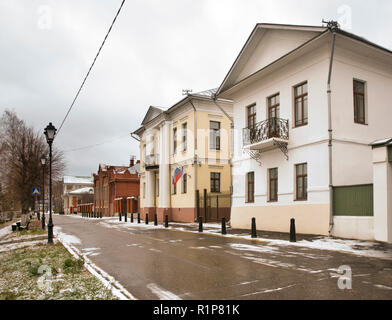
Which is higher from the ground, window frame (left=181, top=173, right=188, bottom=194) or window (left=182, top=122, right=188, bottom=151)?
window (left=182, top=122, right=188, bottom=151)

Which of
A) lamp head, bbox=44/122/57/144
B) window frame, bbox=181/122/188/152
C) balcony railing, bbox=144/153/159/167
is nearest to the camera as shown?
lamp head, bbox=44/122/57/144

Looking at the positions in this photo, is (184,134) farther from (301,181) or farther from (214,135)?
(301,181)

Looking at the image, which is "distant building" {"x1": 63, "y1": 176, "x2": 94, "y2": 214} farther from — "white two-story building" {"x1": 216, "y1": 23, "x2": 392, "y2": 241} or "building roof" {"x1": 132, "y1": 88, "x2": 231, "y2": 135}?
"white two-story building" {"x1": 216, "y1": 23, "x2": 392, "y2": 241}

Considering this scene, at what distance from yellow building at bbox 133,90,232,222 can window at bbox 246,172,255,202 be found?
18.6 feet

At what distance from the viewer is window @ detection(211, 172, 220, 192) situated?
26.7 metres

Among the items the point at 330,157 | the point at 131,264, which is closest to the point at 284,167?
the point at 330,157

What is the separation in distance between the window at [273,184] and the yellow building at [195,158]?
25.0 ft

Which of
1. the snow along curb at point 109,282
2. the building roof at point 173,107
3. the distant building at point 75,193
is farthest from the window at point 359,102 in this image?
the distant building at point 75,193

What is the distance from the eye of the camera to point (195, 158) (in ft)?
84.6

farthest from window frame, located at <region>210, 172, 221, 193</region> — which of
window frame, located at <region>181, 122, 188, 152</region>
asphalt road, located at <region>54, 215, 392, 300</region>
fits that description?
asphalt road, located at <region>54, 215, 392, 300</region>

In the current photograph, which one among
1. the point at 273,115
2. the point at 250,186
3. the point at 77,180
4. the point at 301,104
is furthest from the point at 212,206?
the point at 77,180

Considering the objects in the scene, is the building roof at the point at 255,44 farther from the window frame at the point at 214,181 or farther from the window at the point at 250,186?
the window frame at the point at 214,181

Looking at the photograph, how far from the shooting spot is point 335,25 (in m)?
13.7
